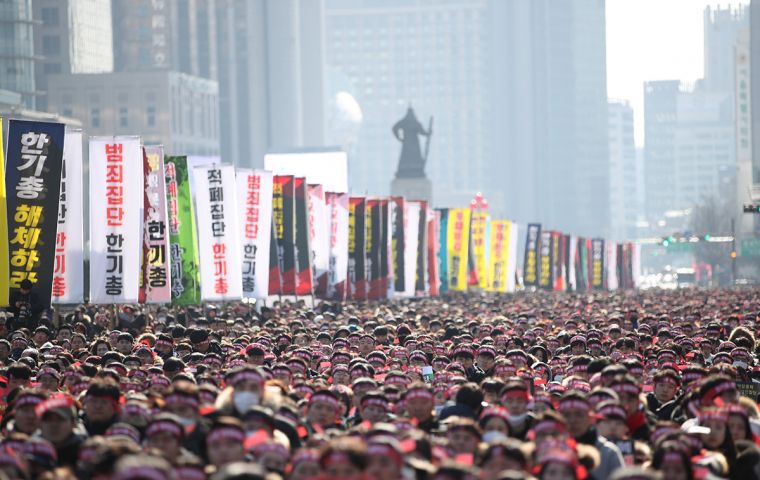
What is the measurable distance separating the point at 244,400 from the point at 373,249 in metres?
35.8

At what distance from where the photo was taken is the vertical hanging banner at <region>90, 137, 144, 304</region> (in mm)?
28438

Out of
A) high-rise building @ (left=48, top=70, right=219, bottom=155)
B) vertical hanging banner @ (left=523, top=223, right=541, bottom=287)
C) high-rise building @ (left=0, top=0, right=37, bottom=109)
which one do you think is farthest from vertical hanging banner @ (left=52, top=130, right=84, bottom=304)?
high-rise building @ (left=48, top=70, right=219, bottom=155)

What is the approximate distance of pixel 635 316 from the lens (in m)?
33.3

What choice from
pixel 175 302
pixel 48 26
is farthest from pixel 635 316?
pixel 48 26

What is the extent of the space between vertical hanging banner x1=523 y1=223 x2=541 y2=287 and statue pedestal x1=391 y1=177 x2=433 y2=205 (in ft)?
107

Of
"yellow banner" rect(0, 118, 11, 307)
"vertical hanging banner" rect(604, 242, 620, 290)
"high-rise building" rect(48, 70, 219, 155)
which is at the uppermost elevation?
"high-rise building" rect(48, 70, 219, 155)

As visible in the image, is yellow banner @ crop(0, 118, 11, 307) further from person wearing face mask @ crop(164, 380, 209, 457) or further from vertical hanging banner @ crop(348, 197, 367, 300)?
vertical hanging banner @ crop(348, 197, 367, 300)

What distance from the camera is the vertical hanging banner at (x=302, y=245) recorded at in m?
39.3

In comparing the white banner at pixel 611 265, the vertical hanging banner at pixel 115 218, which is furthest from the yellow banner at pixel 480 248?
the vertical hanging banner at pixel 115 218

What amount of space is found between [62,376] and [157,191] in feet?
45.5

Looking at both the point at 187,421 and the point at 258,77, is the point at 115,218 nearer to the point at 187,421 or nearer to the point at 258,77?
the point at 187,421

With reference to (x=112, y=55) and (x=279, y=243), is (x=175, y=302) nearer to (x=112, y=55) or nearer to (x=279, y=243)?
(x=279, y=243)

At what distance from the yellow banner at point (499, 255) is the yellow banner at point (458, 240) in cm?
640

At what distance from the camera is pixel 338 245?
45.2 m
